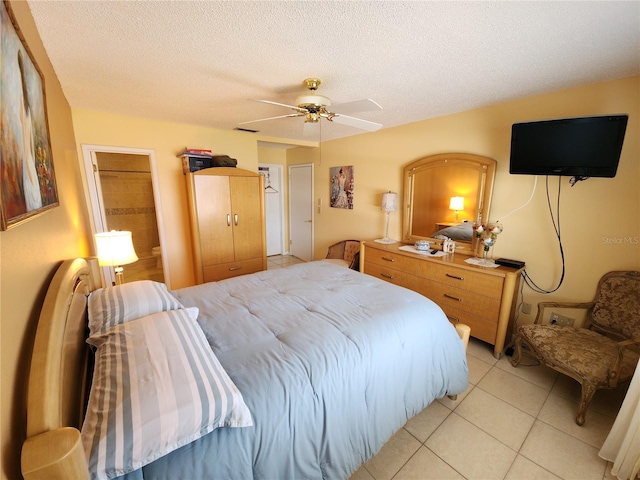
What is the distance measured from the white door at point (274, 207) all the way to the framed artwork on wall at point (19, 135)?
162 inches

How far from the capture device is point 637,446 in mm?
1329

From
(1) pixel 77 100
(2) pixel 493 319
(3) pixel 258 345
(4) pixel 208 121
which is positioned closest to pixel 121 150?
(1) pixel 77 100

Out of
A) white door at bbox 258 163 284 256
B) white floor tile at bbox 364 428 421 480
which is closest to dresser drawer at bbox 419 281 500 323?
white floor tile at bbox 364 428 421 480

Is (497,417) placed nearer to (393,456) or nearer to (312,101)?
(393,456)

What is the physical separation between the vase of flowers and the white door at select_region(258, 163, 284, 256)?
3.79 meters

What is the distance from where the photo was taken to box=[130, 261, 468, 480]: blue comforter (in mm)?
1014

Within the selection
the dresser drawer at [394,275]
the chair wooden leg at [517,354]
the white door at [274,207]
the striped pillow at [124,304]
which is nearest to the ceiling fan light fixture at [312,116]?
the striped pillow at [124,304]

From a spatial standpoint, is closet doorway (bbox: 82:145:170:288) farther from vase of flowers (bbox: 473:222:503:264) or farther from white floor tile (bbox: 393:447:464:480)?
vase of flowers (bbox: 473:222:503:264)

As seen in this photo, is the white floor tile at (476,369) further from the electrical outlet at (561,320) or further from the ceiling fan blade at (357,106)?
the ceiling fan blade at (357,106)

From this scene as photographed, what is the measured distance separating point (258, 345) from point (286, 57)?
5.65 ft

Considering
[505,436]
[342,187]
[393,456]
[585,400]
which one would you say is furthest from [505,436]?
[342,187]

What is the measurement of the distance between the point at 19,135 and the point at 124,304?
2.83 ft

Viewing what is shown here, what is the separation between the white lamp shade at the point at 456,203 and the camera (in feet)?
9.60

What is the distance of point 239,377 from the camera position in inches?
45.2
